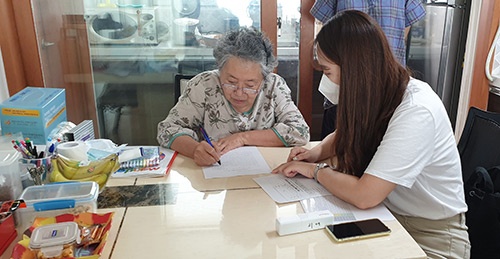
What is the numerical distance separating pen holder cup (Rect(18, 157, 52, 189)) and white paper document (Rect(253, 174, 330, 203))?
64cm

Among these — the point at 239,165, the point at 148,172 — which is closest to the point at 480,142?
the point at 239,165

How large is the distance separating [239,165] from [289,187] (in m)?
0.26

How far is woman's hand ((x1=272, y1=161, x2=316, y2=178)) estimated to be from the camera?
136 centimetres

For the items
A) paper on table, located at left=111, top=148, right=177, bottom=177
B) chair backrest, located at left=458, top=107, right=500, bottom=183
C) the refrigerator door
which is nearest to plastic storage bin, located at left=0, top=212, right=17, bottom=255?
paper on table, located at left=111, top=148, right=177, bottom=177

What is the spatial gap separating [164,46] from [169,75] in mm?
206

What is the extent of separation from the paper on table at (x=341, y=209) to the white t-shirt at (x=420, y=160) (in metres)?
0.09

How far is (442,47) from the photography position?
302cm

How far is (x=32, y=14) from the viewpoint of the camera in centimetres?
266

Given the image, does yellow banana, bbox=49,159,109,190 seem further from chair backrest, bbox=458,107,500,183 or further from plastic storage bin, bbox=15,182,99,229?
chair backrest, bbox=458,107,500,183

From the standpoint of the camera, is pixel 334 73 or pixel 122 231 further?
pixel 334 73

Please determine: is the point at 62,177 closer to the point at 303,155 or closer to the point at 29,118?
the point at 29,118

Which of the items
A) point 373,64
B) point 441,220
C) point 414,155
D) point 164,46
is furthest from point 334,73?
point 164,46

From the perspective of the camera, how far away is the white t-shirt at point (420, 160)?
116 cm

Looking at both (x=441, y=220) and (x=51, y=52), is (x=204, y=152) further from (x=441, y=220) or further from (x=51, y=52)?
(x=51, y=52)
